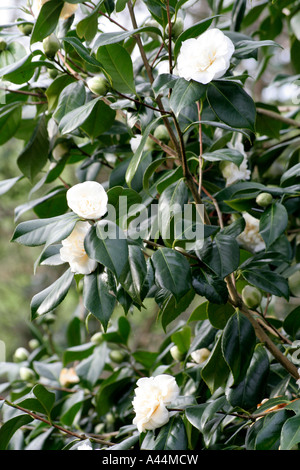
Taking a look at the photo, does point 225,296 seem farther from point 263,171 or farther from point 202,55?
point 263,171

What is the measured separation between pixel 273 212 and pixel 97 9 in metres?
0.43

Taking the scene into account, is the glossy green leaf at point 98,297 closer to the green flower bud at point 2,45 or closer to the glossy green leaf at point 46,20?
the glossy green leaf at point 46,20

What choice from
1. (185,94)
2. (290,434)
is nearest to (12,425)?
(290,434)

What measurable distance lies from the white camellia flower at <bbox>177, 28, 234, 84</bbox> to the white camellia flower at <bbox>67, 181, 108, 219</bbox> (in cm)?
21

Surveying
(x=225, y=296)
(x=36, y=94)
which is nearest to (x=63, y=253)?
(x=225, y=296)

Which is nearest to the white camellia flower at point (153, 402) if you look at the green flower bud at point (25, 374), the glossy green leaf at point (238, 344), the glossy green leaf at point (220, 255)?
the glossy green leaf at point (238, 344)

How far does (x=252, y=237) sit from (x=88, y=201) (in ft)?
1.38

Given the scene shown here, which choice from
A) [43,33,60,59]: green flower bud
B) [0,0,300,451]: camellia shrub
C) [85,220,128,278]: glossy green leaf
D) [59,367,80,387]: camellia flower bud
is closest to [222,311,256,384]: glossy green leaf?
[0,0,300,451]: camellia shrub

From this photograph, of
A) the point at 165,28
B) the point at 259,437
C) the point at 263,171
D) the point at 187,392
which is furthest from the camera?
the point at 263,171

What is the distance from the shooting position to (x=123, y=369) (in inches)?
51.7

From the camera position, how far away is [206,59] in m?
0.74

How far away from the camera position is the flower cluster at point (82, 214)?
71 cm

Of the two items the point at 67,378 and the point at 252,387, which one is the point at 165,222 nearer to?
the point at 252,387

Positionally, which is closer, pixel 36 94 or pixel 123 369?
pixel 36 94
